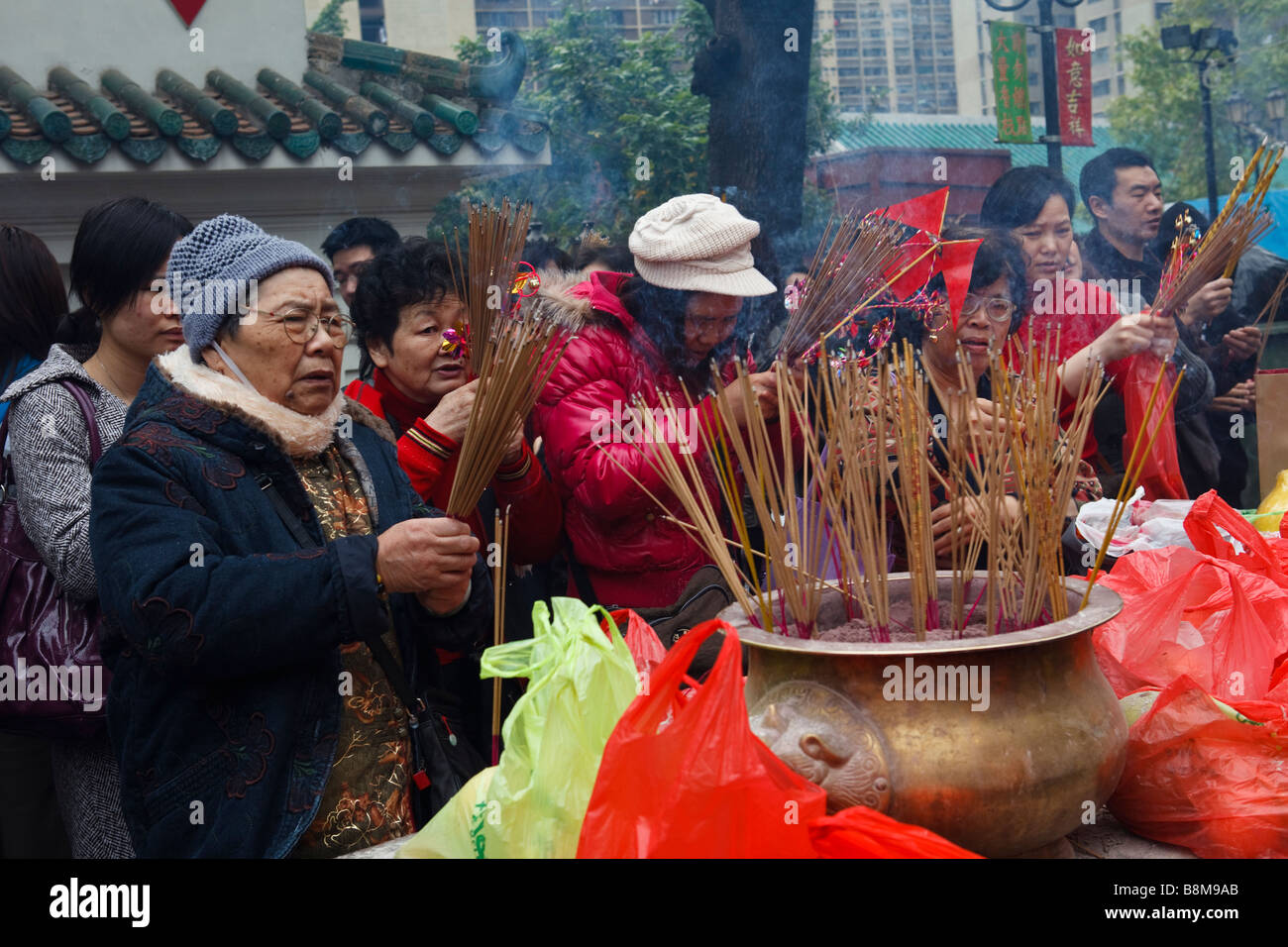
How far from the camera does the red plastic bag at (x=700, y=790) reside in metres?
1.15

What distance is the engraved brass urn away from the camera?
1229 mm

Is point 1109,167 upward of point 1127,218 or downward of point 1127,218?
upward

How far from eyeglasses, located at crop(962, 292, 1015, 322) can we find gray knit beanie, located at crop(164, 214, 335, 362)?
1.48 meters

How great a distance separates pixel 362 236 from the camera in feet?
11.7

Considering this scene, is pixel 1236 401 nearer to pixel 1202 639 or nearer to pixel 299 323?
A: pixel 1202 639

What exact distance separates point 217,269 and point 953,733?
1279mm

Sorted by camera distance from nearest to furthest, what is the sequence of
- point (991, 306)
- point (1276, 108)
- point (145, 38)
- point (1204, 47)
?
point (991, 306), point (145, 38), point (1204, 47), point (1276, 108)

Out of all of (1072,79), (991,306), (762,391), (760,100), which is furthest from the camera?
(1072,79)

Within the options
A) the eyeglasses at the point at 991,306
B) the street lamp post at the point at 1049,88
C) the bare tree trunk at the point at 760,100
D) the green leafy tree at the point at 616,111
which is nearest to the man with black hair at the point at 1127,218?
the eyeglasses at the point at 991,306

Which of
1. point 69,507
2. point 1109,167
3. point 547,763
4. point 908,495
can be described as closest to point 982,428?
point 908,495

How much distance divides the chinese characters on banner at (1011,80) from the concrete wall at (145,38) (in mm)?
4957

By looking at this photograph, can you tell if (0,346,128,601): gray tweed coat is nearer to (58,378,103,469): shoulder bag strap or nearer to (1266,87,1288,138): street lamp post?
(58,378,103,469): shoulder bag strap

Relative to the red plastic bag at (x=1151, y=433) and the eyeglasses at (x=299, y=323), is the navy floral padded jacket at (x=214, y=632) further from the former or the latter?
the red plastic bag at (x=1151, y=433)

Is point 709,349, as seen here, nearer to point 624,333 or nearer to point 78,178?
point 624,333
